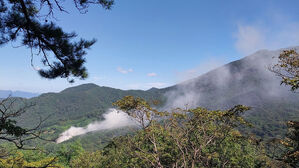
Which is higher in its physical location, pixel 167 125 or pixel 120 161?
pixel 167 125

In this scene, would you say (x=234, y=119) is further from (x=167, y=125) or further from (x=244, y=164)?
(x=244, y=164)

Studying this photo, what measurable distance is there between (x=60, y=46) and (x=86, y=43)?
0.60 m

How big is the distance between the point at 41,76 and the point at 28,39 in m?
1.02

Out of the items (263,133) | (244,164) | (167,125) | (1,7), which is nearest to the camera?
(1,7)

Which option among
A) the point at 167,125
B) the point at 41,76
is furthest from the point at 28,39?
the point at 167,125

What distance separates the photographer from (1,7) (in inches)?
145

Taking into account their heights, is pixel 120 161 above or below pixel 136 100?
below

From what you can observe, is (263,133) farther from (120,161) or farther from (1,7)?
(1,7)

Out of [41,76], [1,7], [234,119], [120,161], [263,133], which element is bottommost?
[263,133]

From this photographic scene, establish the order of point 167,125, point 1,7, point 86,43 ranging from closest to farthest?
1. point 1,7
2. point 86,43
3. point 167,125

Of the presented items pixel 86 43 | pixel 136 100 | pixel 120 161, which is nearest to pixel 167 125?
pixel 136 100

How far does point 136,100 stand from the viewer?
10.9m

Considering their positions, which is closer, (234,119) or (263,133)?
(234,119)

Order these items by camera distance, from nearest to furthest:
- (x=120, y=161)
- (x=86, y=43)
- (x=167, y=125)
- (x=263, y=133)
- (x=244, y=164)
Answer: (x=86, y=43), (x=167, y=125), (x=244, y=164), (x=120, y=161), (x=263, y=133)
